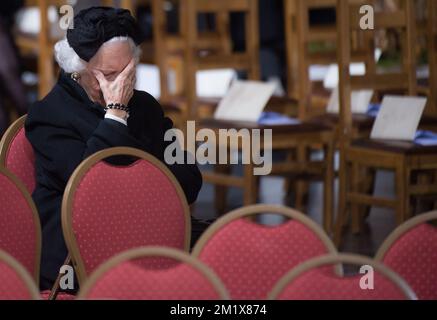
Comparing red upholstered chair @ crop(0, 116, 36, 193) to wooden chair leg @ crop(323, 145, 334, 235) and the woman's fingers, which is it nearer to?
the woman's fingers

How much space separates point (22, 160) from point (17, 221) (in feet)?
1.73

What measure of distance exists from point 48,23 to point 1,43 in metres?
0.62

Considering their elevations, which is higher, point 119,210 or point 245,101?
point 119,210

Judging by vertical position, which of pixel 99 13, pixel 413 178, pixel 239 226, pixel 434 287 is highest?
pixel 99 13

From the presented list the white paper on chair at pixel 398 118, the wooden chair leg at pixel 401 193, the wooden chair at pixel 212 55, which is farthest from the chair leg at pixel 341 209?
Answer: the wooden chair at pixel 212 55

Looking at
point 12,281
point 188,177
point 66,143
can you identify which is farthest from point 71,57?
point 12,281

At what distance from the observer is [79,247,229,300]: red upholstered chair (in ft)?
8.37

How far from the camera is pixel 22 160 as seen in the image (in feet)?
13.0

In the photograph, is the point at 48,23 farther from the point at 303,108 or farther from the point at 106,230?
the point at 106,230

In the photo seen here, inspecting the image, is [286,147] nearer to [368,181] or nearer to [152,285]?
[368,181]

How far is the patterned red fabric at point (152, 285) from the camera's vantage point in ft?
8.36
